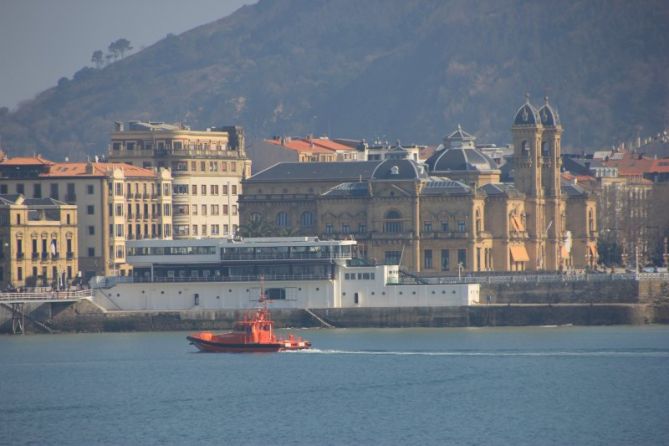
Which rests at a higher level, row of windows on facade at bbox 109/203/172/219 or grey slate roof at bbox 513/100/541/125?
grey slate roof at bbox 513/100/541/125

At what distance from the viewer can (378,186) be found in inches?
6964

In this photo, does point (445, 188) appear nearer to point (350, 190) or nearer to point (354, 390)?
point (350, 190)

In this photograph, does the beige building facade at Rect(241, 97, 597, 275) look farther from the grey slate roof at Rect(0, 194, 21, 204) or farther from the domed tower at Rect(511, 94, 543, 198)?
the grey slate roof at Rect(0, 194, 21, 204)

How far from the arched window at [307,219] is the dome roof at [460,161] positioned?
394 inches

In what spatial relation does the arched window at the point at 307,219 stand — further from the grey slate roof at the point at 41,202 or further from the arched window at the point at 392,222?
the grey slate roof at the point at 41,202

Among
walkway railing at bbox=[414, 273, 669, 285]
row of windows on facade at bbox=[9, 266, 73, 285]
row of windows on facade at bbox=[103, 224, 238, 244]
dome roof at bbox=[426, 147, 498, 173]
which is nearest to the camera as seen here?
walkway railing at bbox=[414, 273, 669, 285]

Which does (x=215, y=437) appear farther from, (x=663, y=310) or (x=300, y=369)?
(x=663, y=310)

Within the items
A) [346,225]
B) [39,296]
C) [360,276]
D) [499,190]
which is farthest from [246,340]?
[499,190]

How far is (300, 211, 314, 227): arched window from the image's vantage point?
184 metres

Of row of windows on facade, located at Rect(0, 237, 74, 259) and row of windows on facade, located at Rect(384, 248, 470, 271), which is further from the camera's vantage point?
row of windows on facade, located at Rect(384, 248, 470, 271)

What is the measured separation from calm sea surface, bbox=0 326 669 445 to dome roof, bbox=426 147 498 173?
35279 mm

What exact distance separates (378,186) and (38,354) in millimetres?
41843

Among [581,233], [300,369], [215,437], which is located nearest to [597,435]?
[215,437]

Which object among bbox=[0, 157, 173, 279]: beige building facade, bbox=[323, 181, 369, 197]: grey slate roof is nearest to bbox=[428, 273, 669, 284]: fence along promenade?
bbox=[323, 181, 369, 197]: grey slate roof
